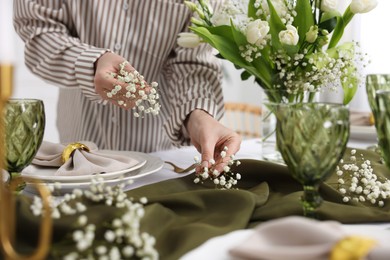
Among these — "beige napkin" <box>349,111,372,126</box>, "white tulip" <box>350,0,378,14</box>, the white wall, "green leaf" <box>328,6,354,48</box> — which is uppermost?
"white tulip" <box>350,0,378,14</box>

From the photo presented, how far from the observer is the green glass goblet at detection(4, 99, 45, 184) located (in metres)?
0.88

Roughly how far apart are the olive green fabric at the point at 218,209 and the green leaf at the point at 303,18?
0.35 m

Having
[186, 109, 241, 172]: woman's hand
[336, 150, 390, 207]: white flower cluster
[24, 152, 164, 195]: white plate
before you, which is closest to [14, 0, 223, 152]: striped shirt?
[186, 109, 241, 172]: woman's hand

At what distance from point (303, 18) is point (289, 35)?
9 cm

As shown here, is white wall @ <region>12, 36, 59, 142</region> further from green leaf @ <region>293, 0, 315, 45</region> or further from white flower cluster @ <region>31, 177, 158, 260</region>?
white flower cluster @ <region>31, 177, 158, 260</region>

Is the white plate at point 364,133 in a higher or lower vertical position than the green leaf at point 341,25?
lower

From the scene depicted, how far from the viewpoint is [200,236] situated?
71 centimetres

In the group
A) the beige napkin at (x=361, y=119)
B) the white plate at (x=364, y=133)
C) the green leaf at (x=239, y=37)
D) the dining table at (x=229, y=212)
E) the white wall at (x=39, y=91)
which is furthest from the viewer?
the white wall at (x=39, y=91)

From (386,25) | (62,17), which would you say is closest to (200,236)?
(62,17)

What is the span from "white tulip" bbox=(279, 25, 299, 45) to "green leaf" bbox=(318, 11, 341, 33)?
0.37 ft

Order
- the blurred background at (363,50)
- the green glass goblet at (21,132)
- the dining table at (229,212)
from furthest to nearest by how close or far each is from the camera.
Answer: the blurred background at (363,50) < the green glass goblet at (21,132) < the dining table at (229,212)

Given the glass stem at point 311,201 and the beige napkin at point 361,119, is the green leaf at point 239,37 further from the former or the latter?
the beige napkin at point 361,119

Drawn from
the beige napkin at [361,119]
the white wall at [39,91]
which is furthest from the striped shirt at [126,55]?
the white wall at [39,91]

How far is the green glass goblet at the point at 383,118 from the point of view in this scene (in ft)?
2.47
